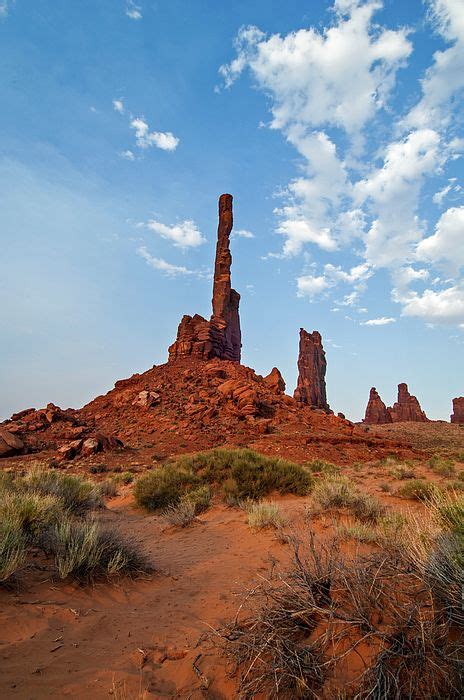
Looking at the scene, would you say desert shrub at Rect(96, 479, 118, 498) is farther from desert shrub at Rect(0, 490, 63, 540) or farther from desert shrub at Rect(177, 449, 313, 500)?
desert shrub at Rect(0, 490, 63, 540)

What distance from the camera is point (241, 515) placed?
9117 millimetres

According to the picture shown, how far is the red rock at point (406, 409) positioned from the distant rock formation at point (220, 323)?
5097cm

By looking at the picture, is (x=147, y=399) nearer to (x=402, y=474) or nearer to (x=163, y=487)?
(x=163, y=487)

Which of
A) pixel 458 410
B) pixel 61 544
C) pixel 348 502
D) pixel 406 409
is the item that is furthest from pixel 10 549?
pixel 458 410

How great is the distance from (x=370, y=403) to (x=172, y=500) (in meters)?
83.0

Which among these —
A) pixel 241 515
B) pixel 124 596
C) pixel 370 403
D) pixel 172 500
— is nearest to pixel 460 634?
pixel 124 596

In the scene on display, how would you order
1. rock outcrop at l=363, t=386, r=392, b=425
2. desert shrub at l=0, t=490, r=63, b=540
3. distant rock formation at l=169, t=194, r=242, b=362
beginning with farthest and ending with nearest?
rock outcrop at l=363, t=386, r=392, b=425 → distant rock formation at l=169, t=194, r=242, b=362 → desert shrub at l=0, t=490, r=63, b=540

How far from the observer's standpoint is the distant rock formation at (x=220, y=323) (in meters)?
46.8

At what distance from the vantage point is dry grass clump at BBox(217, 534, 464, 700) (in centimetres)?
226

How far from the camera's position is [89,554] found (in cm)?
471

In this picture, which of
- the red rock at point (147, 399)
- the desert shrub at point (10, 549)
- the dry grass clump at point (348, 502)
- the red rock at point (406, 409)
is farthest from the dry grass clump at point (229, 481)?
the red rock at point (406, 409)

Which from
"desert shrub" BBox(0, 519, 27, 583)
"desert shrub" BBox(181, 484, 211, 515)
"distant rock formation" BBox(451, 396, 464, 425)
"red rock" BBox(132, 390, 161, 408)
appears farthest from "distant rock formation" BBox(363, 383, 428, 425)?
"desert shrub" BBox(0, 519, 27, 583)

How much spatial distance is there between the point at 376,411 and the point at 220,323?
170 ft

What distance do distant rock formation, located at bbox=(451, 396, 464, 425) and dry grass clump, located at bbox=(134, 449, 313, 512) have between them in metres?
88.6
